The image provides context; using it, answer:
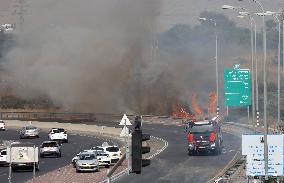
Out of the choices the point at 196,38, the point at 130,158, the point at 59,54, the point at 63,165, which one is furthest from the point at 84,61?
the point at 130,158

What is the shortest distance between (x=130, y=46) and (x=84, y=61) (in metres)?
6.55

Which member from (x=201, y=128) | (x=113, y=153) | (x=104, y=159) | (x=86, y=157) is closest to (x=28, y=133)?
(x=104, y=159)

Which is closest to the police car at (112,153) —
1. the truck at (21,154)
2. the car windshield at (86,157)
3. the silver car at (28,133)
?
the car windshield at (86,157)


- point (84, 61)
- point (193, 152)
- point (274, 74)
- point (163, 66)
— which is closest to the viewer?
point (193, 152)

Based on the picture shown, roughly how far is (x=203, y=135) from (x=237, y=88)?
6.34 metres

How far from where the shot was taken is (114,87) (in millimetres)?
116250

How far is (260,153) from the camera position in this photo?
33719mm

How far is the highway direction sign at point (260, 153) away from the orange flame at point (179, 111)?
85.2 m

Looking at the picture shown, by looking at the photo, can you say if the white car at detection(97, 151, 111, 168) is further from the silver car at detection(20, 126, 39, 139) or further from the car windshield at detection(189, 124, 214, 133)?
the silver car at detection(20, 126, 39, 139)

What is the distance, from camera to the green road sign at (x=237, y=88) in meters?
64.2

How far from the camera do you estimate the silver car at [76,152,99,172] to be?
6234 centimetres

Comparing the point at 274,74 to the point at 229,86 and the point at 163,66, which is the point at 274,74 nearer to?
the point at 163,66

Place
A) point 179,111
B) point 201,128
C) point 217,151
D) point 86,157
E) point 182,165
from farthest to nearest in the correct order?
point 179,111 → point 217,151 → point 201,128 → point 182,165 → point 86,157

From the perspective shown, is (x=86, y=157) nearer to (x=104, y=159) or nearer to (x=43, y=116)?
(x=104, y=159)
